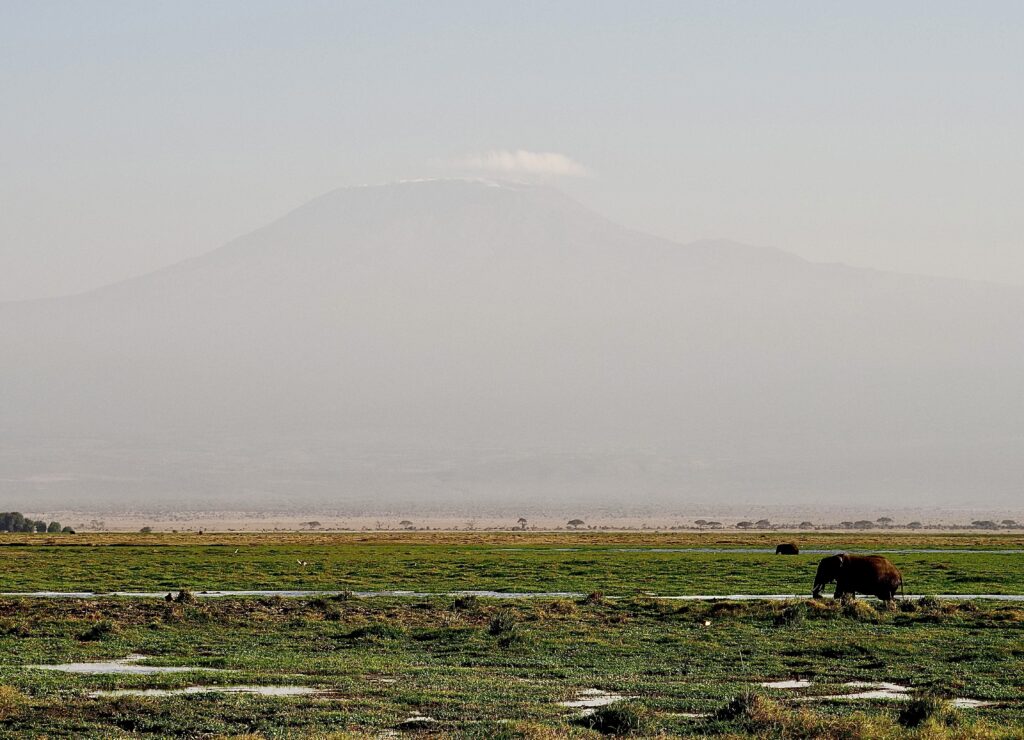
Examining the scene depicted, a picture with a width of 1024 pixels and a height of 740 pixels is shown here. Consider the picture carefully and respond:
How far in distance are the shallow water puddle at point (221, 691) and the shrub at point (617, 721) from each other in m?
4.94

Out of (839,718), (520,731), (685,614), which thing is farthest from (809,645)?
(520,731)

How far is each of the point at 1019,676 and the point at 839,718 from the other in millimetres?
6634

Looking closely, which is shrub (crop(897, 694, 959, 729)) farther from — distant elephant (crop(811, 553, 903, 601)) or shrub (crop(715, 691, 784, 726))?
distant elephant (crop(811, 553, 903, 601))

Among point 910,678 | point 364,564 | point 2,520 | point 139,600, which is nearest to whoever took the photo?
point 910,678

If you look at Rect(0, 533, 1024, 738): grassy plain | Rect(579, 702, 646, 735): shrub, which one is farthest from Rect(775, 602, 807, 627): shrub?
Rect(579, 702, 646, 735): shrub

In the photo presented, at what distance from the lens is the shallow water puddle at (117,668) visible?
24.2 meters

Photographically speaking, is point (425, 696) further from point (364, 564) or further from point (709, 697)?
point (364, 564)

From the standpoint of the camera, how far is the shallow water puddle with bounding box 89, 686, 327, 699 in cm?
2156

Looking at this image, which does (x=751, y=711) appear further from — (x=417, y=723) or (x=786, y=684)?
(x=417, y=723)

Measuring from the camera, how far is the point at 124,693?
21.7 m

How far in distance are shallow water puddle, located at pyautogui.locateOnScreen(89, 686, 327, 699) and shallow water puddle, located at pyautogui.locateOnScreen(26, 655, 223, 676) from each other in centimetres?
199

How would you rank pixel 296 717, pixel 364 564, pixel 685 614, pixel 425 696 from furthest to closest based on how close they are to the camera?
pixel 364 564 < pixel 685 614 < pixel 425 696 < pixel 296 717

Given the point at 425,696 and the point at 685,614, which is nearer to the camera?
the point at 425,696

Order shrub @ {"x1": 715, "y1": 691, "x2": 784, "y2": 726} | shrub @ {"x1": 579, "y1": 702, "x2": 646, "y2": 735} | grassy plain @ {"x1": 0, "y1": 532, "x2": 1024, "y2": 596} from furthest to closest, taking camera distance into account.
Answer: grassy plain @ {"x1": 0, "y1": 532, "x2": 1024, "y2": 596}, shrub @ {"x1": 715, "y1": 691, "x2": 784, "y2": 726}, shrub @ {"x1": 579, "y1": 702, "x2": 646, "y2": 735}
